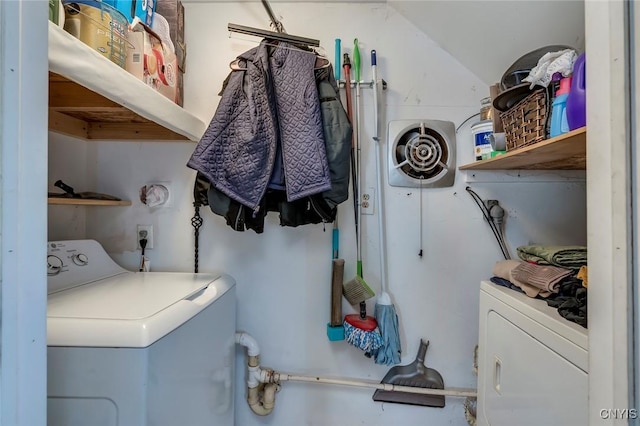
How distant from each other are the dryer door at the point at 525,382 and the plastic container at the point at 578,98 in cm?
52

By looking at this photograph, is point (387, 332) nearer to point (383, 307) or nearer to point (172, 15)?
point (383, 307)

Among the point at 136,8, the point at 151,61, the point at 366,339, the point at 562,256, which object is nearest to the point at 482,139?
the point at 562,256

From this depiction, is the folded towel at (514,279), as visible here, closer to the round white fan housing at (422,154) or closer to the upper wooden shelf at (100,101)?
the round white fan housing at (422,154)

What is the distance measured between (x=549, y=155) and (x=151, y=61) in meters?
1.42

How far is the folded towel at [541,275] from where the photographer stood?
0.82m

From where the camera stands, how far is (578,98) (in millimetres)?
711

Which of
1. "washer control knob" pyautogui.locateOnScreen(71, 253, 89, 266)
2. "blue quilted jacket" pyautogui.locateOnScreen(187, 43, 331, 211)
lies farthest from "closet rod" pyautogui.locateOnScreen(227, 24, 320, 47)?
"washer control knob" pyautogui.locateOnScreen(71, 253, 89, 266)

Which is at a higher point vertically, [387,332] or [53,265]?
[53,265]

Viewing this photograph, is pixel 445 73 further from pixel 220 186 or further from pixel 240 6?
pixel 220 186

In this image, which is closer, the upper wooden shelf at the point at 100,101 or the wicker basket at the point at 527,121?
the upper wooden shelf at the point at 100,101

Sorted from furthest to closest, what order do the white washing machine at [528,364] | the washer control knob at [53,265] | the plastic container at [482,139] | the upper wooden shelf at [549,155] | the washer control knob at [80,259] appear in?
the plastic container at [482,139] → the washer control knob at [80,259] → the washer control knob at [53,265] → the upper wooden shelf at [549,155] → the white washing machine at [528,364]

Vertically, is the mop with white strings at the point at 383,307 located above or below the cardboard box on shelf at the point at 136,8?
below

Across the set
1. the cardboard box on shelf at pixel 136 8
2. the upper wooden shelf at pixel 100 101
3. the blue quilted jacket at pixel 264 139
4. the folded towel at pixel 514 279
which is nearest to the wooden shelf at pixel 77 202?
the upper wooden shelf at pixel 100 101

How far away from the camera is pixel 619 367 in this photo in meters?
0.48
